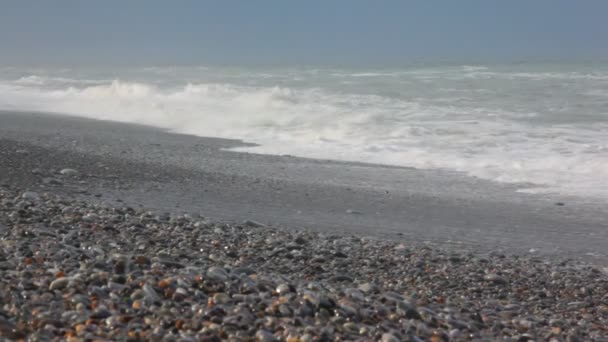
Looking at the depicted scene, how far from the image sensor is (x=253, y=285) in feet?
13.8

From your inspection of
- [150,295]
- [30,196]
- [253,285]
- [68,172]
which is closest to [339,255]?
[253,285]

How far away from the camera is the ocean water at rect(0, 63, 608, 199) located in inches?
454

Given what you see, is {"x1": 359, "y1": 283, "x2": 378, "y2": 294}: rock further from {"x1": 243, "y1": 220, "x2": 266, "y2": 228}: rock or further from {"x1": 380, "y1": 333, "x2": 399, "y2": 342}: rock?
{"x1": 243, "y1": 220, "x2": 266, "y2": 228}: rock

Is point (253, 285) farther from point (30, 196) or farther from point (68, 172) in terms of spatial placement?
point (68, 172)

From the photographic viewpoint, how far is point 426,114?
1777 cm

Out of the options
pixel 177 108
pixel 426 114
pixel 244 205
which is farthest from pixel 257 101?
pixel 244 205

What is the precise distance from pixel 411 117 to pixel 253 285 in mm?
13506

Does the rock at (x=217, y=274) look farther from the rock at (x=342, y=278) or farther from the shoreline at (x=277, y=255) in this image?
the rock at (x=342, y=278)

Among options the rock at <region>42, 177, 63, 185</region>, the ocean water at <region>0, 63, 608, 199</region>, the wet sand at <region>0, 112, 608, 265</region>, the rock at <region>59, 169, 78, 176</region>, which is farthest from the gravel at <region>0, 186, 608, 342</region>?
the ocean water at <region>0, 63, 608, 199</region>

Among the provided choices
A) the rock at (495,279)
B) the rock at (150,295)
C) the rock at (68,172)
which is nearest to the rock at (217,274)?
the rock at (150,295)

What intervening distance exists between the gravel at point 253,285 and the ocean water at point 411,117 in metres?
4.20

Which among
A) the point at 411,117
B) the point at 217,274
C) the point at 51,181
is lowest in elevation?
the point at 217,274

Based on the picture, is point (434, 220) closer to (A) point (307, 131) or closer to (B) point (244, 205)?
(B) point (244, 205)

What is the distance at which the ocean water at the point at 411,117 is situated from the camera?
37.8 ft
